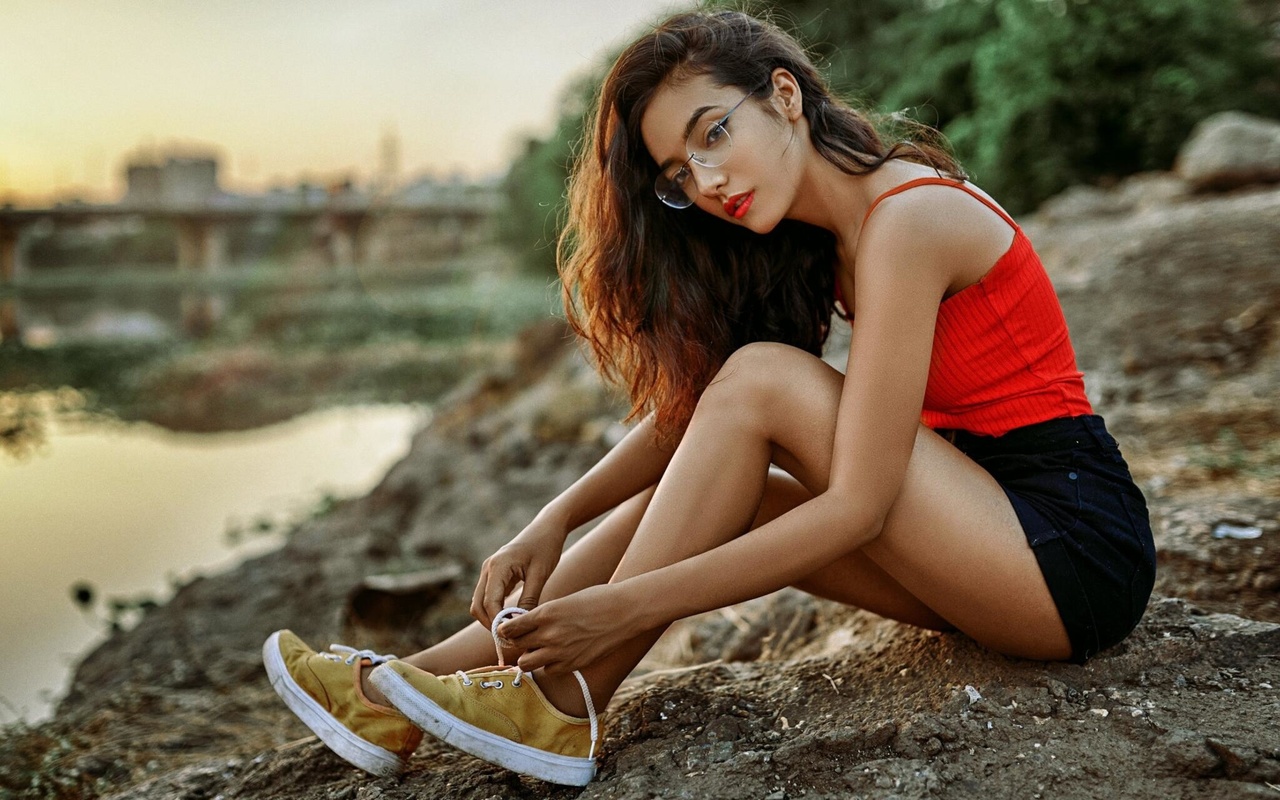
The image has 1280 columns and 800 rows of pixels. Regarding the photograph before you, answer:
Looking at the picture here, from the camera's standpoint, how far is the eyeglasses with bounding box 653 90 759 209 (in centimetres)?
173

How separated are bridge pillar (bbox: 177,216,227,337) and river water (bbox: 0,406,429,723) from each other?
9811 millimetres

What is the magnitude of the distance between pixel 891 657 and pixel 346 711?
3.48 feet

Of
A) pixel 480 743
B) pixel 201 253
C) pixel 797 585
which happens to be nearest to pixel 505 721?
pixel 480 743

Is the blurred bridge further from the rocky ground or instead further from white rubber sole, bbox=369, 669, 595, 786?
white rubber sole, bbox=369, 669, 595, 786

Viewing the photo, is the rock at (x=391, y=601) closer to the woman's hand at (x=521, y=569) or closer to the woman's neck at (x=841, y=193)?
the woman's hand at (x=521, y=569)

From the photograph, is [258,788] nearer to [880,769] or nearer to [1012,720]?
[880,769]

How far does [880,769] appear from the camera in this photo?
1533 millimetres

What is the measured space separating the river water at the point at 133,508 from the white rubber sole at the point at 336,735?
1900 mm

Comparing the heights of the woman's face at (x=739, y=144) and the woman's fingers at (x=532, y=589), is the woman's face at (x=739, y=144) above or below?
above

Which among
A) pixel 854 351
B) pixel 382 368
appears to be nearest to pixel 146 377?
pixel 382 368

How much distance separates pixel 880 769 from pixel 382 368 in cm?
1319

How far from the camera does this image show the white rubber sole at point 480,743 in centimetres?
159

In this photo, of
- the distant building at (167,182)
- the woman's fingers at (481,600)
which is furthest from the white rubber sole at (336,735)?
the distant building at (167,182)

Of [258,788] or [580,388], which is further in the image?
[580,388]
